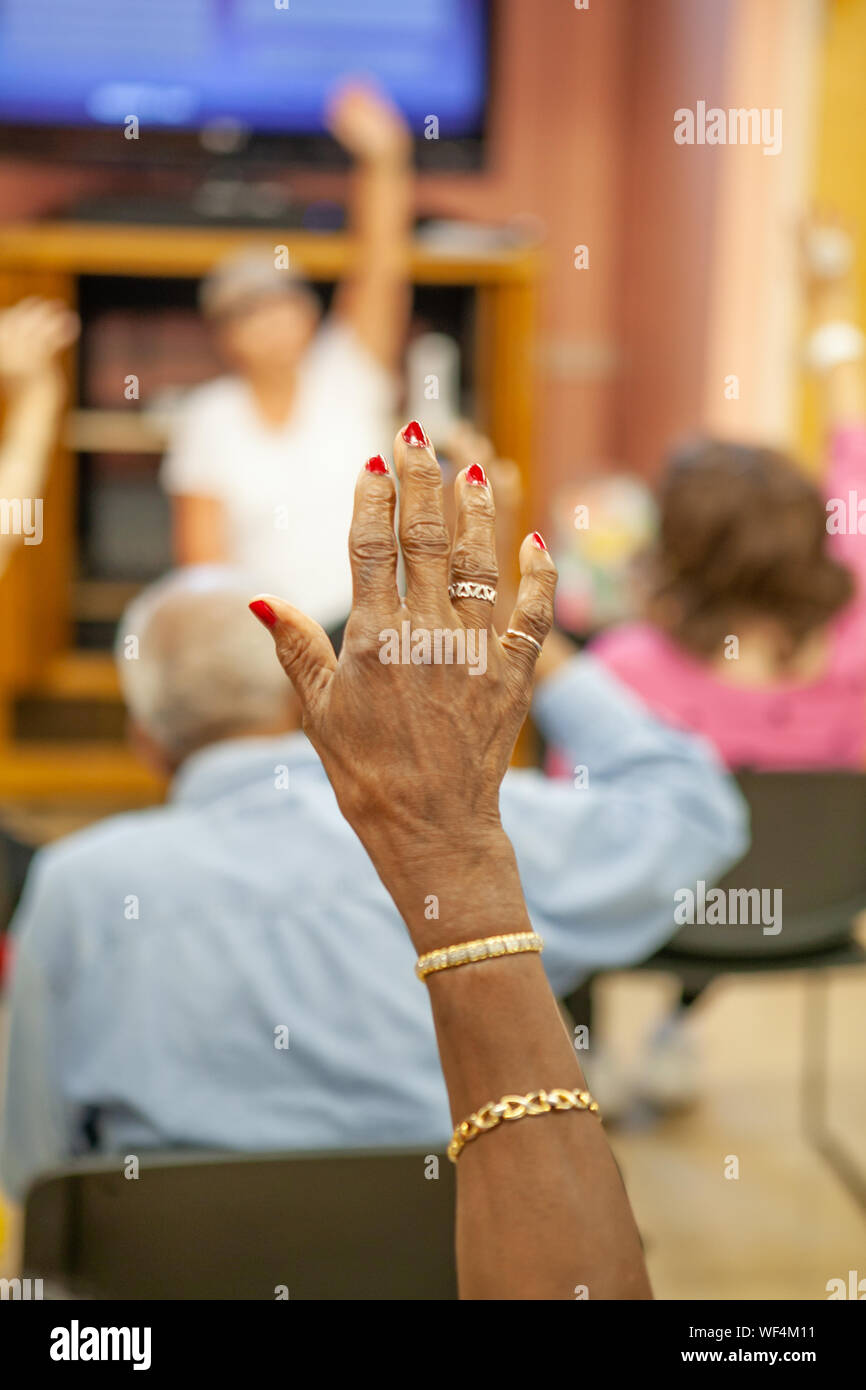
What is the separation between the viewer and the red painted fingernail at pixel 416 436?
19.0 inches

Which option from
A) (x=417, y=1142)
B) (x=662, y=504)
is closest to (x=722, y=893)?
(x=662, y=504)

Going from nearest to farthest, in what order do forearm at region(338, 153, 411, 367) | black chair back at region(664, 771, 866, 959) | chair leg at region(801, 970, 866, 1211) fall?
black chair back at region(664, 771, 866, 959), chair leg at region(801, 970, 866, 1211), forearm at region(338, 153, 411, 367)

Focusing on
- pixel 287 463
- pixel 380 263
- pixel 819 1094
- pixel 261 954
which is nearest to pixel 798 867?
pixel 819 1094

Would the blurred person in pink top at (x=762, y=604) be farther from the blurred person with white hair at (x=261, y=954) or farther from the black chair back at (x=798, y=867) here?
the blurred person with white hair at (x=261, y=954)

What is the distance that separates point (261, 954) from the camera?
3.37 feet

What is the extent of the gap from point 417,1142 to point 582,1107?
23.1 inches

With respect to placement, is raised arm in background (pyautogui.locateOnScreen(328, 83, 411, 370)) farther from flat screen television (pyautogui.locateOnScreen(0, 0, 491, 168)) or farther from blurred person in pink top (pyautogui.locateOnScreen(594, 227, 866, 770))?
blurred person in pink top (pyautogui.locateOnScreen(594, 227, 866, 770))

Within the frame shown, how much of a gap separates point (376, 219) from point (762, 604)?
1854 millimetres

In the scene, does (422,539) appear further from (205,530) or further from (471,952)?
(205,530)

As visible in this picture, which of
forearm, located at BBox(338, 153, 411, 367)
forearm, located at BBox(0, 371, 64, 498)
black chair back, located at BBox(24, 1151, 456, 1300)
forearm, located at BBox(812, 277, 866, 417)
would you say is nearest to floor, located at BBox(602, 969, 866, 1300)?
black chair back, located at BBox(24, 1151, 456, 1300)

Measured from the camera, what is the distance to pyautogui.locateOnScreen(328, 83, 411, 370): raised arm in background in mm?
3055

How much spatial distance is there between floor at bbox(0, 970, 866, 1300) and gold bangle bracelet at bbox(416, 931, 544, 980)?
42.9 inches

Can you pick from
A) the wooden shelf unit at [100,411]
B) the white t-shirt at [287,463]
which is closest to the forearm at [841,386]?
the white t-shirt at [287,463]

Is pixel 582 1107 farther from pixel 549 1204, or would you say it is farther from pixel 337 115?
pixel 337 115
